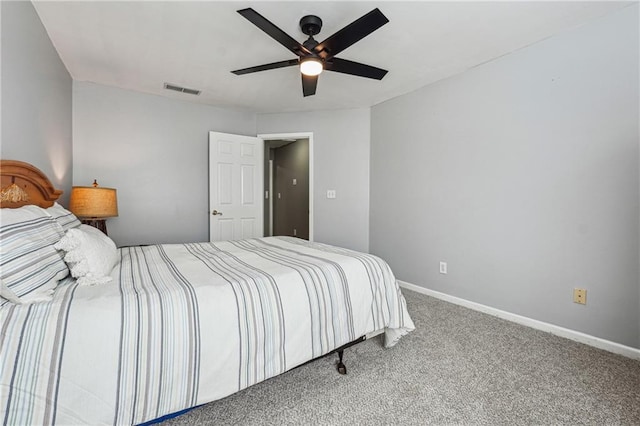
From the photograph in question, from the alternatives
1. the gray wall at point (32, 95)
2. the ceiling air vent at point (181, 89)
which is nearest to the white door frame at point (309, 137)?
the ceiling air vent at point (181, 89)

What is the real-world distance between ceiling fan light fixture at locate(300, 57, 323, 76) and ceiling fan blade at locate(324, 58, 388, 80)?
0.08 metres

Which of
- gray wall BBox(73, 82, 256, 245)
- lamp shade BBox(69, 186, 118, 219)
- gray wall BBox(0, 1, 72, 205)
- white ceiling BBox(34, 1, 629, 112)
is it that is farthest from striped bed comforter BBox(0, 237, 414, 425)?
gray wall BBox(73, 82, 256, 245)

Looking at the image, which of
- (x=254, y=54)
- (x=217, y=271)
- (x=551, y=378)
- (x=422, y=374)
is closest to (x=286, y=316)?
(x=217, y=271)

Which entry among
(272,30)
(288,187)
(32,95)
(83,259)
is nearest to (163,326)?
(83,259)

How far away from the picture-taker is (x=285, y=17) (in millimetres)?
2043

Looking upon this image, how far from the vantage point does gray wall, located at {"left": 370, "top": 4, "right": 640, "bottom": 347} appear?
6.33ft

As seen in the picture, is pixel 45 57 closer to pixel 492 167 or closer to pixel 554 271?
pixel 492 167

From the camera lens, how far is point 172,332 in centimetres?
109

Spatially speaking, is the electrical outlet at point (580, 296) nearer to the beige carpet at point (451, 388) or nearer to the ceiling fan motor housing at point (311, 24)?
the beige carpet at point (451, 388)

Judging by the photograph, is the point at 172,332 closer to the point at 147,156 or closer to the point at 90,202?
the point at 90,202

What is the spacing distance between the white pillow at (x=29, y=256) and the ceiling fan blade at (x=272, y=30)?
1.47m

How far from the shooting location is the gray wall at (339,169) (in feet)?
13.0

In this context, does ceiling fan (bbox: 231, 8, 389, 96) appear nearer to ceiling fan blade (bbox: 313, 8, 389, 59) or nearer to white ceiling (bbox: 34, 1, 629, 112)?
ceiling fan blade (bbox: 313, 8, 389, 59)

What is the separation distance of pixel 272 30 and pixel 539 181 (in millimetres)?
2315
